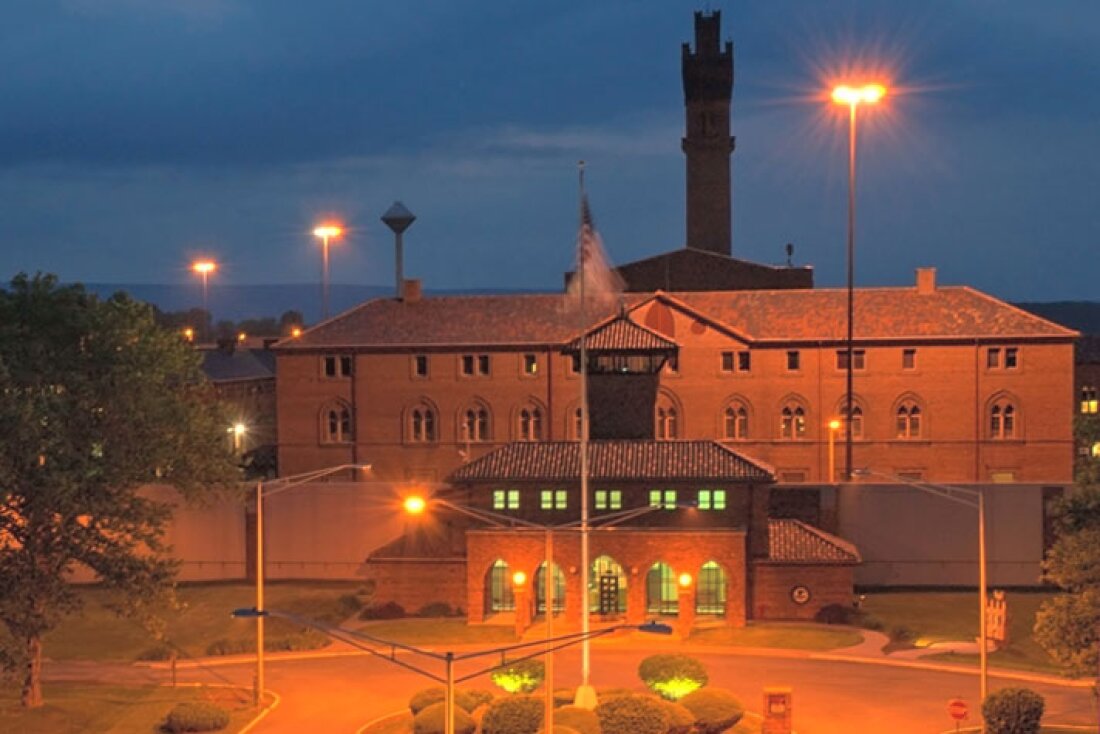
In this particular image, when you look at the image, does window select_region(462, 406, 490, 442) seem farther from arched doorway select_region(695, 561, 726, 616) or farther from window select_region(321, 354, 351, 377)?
arched doorway select_region(695, 561, 726, 616)

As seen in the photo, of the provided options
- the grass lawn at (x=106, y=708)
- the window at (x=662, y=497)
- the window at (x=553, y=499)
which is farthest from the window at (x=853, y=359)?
the grass lawn at (x=106, y=708)

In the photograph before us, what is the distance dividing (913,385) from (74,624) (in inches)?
1788

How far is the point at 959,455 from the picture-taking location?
80625mm

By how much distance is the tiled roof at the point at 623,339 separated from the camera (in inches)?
2552

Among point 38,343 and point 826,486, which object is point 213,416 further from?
point 826,486

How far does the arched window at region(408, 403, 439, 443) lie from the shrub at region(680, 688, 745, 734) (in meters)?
45.9

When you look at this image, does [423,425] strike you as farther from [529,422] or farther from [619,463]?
[619,463]

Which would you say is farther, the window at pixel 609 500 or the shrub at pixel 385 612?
the shrub at pixel 385 612

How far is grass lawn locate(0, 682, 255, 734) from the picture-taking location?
43.1m

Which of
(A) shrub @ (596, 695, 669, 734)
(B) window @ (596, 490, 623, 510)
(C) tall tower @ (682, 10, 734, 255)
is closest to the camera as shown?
(A) shrub @ (596, 695, 669, 734)

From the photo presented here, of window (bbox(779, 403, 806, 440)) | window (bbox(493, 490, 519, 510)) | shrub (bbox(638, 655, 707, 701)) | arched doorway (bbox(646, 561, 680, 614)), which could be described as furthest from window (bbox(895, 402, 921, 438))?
shrub (bbox(638, 655, 707, 701))

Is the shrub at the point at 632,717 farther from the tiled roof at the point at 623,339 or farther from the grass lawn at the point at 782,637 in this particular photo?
the tiled roof at the point at 623,339

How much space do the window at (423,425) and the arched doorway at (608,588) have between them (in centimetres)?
2920

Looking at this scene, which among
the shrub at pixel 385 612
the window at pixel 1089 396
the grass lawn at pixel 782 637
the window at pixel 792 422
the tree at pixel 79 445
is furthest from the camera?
the window at pixel 1089 396
